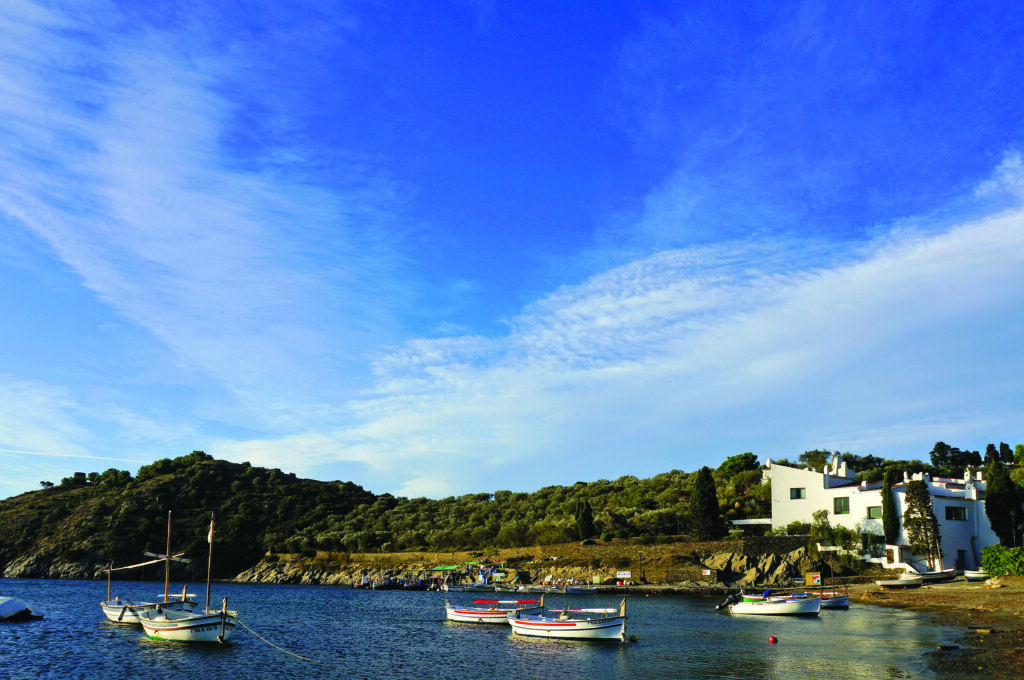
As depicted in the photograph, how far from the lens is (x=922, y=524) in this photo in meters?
65.9

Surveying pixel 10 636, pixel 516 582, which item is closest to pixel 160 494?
pixel 516 582

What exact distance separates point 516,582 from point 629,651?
150 ft

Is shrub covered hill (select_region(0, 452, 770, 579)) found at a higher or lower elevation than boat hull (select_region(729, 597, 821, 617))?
higher

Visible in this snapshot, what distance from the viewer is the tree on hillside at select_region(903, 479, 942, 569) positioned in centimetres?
6562

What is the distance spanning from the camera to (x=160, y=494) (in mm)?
137250

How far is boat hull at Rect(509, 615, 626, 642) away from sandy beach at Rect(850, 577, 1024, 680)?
53.5 feet

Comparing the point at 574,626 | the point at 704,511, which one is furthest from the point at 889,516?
the point at 574,626

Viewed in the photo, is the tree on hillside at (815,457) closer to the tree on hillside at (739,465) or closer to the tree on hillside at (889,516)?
the tree on hillside at (739,465)

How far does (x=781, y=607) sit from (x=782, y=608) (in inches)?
3.9

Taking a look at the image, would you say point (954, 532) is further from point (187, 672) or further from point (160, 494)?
point (160, 494)

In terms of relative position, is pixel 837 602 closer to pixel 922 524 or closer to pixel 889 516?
pixel 922 524

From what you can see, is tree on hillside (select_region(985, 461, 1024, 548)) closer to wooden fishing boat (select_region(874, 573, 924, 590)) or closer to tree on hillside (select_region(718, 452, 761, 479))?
wooden fishing boat (select_region(874, 573, 924, 590))

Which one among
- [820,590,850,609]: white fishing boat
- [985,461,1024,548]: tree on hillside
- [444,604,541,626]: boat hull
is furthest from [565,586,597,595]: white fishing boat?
[985,461,1024,548]: tree on hillside

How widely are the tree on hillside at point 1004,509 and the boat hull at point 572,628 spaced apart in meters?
45.1
